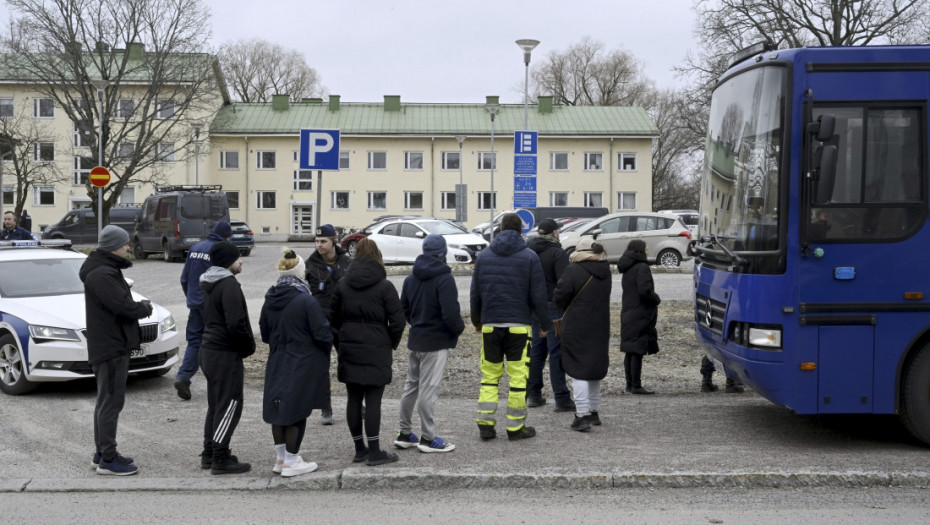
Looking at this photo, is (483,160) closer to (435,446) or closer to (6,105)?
(6,105)

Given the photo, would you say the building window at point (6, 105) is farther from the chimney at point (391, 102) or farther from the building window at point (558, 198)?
the building window at point (558, 198)

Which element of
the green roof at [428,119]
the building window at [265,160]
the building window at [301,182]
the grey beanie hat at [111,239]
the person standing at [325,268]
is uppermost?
the green roof at [428,119]

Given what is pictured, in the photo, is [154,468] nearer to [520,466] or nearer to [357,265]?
[357,265]

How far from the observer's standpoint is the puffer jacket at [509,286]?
7.48 meters

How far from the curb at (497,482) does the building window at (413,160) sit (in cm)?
5721

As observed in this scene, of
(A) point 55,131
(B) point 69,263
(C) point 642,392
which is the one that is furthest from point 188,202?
(A) point 55,131

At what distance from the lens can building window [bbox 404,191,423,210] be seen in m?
63.0

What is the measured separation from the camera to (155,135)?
42.0m

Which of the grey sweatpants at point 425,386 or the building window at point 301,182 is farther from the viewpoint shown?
the building window at point 301,182

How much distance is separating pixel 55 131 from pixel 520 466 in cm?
6276

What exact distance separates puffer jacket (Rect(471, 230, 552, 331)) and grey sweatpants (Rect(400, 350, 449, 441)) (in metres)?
0.58

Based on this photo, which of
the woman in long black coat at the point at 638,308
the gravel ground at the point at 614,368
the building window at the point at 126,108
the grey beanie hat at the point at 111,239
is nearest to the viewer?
the grey beanie hat at the point at 111,239

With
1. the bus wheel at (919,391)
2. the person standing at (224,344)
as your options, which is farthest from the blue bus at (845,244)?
the person standing at (224,344)

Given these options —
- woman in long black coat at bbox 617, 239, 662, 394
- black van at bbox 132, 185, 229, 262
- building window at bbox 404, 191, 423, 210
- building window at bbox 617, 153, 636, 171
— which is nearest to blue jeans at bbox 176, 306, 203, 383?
woman in long black coat at bbox 617, 239, 662, 394
